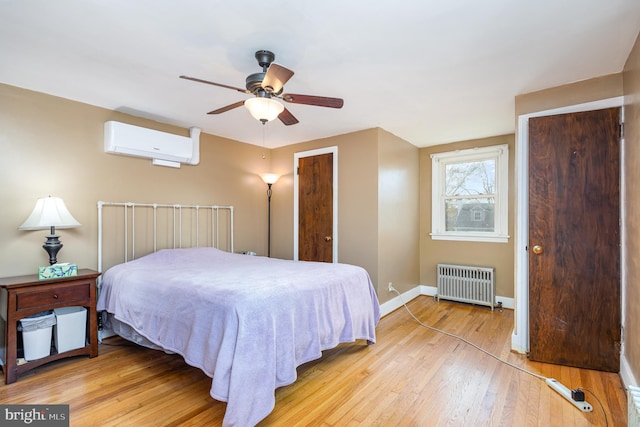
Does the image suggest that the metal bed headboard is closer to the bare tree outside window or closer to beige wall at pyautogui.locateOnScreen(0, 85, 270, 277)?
beige wall at pyautogui.locateOnScreen(0, 85, 270, 277)

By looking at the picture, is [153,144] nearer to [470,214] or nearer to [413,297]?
[413,297]

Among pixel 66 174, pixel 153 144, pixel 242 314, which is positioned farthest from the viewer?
pixel 153 144

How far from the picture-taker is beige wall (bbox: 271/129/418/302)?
3738 mm

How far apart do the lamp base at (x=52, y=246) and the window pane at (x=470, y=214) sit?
4.61 m

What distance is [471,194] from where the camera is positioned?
4395 millimetres

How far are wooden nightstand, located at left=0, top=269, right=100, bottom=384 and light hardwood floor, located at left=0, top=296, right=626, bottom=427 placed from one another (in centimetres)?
10

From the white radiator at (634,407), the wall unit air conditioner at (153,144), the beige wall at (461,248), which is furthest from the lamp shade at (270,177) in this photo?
the white radiator at (634,407)

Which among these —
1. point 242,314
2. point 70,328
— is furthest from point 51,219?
point 242,314

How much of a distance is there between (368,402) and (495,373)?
1.10 meters

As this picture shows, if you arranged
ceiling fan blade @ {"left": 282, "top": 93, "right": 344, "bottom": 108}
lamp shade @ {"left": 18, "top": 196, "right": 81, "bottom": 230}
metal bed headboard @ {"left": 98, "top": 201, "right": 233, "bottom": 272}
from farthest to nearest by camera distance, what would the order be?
metal bed headboard @ {"left": 98, "top": 201, "right": 233, "bottom": 272}, lamp shade @ {"left": 18, "top": 196, "right": 81, "bottom": 230}, ceiling fan blade @ {"left": 282, "top": 93, "right": 344, "bottom": 108}

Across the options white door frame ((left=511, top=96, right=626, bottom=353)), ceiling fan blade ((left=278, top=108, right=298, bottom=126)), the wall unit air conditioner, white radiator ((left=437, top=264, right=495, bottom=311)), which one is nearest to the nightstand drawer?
the wall unit air conditioner

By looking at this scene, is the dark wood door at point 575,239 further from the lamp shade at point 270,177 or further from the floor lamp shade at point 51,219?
the floor lamp shade at point 51,219

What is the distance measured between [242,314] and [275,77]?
1400mm

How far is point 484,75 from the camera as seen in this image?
2.42 meters
